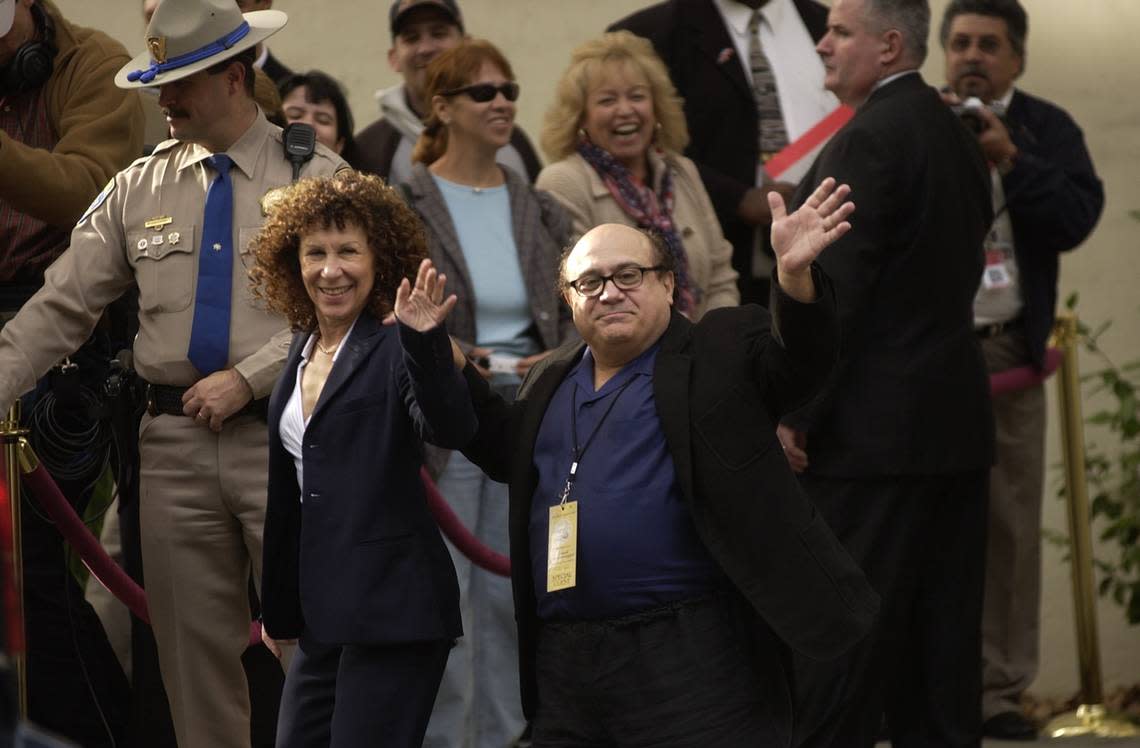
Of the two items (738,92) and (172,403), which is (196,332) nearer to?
(172,403)

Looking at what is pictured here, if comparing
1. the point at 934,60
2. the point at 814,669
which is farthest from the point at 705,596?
the point at 934,60

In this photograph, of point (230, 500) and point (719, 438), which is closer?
point (719, 438)

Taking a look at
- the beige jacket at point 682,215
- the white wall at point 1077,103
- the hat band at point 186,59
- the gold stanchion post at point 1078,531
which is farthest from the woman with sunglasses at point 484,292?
the gold stanchion post at point 1078,531

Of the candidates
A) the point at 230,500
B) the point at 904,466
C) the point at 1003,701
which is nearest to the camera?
the point at 230,500

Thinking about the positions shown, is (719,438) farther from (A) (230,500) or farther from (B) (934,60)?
(B) (934,60)

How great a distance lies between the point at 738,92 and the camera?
748cm

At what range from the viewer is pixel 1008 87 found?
305 inches

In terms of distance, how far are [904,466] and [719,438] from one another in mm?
1540

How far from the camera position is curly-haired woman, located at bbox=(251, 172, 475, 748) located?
469 cm

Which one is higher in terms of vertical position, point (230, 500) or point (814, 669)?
point (230, 500)

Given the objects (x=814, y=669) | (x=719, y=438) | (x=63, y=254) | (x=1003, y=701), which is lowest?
(x=1003, y=701)

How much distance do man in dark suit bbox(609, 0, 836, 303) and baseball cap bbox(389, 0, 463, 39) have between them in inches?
27.4

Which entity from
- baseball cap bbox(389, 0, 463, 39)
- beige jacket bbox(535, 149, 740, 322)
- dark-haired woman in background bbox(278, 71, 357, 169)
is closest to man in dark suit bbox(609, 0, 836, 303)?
beige jacket bbox(535, 149, 740, 322)

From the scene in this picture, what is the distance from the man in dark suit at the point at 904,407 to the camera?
601cm
